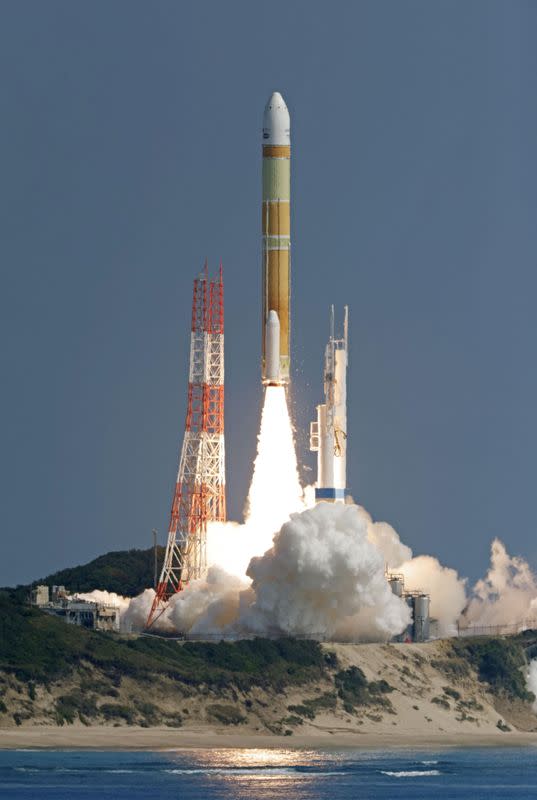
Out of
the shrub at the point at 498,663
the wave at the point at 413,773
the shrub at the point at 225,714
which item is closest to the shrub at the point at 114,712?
the shrub at the point at 225,714

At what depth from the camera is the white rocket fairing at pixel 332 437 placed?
149500 mm

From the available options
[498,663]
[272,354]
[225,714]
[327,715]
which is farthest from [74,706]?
[498,663]

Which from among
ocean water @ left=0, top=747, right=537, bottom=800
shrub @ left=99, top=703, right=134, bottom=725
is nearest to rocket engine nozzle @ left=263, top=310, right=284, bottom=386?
ocean water @ left=0, top=747, right=537, bottom=800

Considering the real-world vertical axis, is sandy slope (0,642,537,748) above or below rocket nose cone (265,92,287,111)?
below

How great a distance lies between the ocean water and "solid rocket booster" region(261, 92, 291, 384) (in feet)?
64.2

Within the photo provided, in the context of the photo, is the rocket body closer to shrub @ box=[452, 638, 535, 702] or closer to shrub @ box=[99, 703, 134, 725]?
shrub @ box=[452, 638, 535, 702]

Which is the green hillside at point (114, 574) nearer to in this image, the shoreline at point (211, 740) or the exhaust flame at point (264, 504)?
the exhaust flame at point (264, 504)

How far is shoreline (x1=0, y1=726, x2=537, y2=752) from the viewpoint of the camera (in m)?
133

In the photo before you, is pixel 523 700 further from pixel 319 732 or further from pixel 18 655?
pixel 18 655

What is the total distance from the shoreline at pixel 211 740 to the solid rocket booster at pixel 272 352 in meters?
16.0

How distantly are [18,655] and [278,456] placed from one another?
1615cm

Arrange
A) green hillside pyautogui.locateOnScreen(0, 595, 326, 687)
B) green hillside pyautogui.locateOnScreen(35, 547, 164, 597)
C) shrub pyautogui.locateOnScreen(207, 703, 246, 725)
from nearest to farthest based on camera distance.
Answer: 1. green hillside pyautogui.locateOnScreen(0, 595, 326, 687)
2. shrub pyautogui.locateOnScreen(207, 703, 246, 725)
3. green hillside pyautogui.locateOnScreen(35, 547, 164, 597)

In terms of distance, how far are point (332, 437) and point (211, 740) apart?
18451 millimetres

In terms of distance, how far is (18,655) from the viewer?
138 meters
